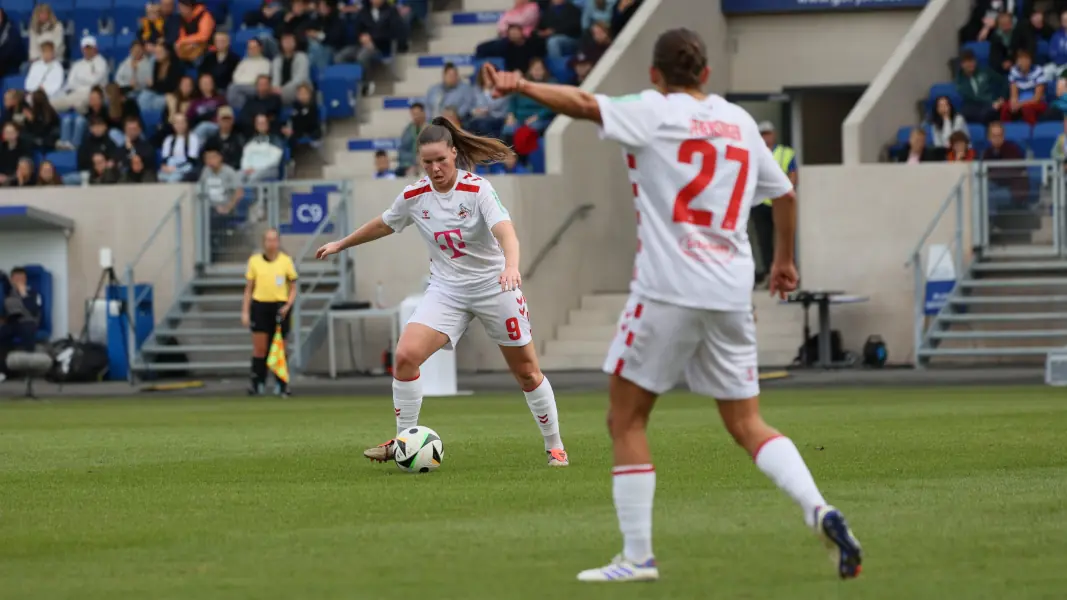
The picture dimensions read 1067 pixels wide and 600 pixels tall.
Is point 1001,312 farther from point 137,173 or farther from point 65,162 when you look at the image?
point 65,162

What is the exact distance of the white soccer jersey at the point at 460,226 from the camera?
12.4 m

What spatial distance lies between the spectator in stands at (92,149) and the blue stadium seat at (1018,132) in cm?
1383

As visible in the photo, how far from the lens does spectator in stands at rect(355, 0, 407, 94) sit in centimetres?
3228

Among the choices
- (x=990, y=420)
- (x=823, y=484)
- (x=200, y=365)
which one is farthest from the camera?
(x=200, y=365)

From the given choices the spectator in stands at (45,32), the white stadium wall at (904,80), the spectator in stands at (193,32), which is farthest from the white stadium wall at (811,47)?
the spectator in stands at (45,32)

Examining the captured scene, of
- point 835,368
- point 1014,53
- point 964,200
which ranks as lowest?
point 835,368

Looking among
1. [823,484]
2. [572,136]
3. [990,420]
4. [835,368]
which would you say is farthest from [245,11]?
[823,484]

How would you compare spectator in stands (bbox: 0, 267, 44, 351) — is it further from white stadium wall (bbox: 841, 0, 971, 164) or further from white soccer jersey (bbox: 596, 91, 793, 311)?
white soccer jersey (bbox: 596, 91, 793, 311)

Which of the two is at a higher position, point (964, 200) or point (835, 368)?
point (964, 200)

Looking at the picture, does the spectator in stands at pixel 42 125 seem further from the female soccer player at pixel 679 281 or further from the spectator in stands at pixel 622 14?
the female soccer player at pixel 679 281

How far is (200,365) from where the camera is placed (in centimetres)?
2783

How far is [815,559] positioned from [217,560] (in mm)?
2558

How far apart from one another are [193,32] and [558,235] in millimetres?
8222

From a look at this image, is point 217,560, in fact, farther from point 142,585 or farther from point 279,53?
point 279,53
